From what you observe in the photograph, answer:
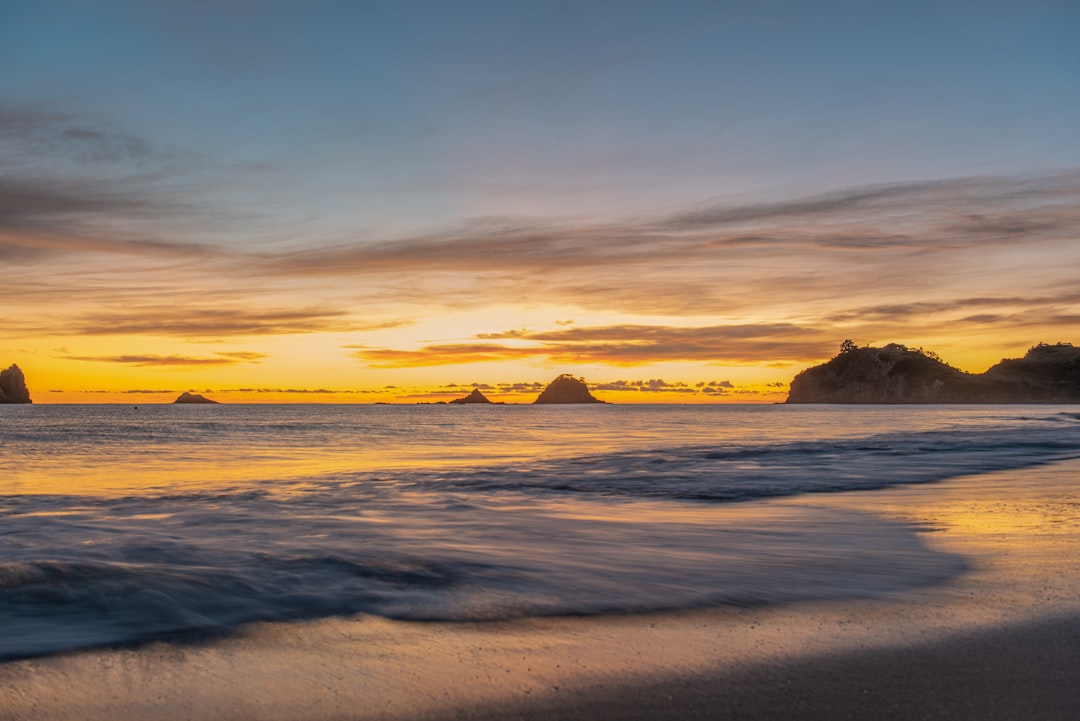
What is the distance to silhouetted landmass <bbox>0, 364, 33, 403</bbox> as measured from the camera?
543 ft

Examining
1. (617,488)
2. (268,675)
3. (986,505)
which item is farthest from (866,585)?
(617,488)

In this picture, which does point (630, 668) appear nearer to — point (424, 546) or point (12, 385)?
point (424, 546)

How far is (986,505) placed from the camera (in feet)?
35.3

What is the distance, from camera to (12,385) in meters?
169

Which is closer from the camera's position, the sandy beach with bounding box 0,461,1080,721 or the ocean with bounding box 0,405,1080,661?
the sandy beach with bounding box 0,461,1080,721

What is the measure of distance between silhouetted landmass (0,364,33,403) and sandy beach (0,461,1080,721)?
7748 inches

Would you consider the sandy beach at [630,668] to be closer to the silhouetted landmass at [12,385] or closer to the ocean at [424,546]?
the ocean at [424,546]

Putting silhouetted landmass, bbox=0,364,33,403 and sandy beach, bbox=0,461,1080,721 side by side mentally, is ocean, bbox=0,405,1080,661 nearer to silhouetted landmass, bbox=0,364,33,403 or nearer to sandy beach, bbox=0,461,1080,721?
sandy beach, bbox=0,461,1080,721

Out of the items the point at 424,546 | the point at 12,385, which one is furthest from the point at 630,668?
the point at 12,385

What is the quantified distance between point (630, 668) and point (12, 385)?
20243 cm

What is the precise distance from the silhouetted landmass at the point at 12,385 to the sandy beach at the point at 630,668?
197 metres

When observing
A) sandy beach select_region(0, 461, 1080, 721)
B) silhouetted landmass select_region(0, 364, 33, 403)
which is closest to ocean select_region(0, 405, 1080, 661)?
sandy beach select_region(0, 461, 1080, 721)

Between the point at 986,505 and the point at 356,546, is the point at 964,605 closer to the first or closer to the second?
the point at 356,546

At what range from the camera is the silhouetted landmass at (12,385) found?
165625 millimetres
